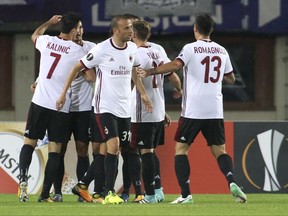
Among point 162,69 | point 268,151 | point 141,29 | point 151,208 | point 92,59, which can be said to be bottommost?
point 151,208

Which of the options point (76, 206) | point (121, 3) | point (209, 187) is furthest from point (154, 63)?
point (121, 3)

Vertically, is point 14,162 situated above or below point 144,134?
below

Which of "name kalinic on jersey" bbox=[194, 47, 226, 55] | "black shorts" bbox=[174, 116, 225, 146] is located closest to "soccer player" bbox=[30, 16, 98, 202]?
"black shorts" bbox=[174, 116, 225, 146]

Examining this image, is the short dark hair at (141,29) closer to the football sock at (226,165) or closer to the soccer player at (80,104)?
the soccer player at (80,104)

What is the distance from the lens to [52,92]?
48.2 ft

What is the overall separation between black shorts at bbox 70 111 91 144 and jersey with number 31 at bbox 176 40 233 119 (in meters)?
1.15

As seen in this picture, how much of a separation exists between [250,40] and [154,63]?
28.0ft

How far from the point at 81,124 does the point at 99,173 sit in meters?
0.70

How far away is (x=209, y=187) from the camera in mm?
17469

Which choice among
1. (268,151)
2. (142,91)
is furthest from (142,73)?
(268,151)

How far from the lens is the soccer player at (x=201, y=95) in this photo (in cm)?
1440

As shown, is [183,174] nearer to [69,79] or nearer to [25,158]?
[69,79]

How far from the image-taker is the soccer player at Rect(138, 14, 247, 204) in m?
14.4

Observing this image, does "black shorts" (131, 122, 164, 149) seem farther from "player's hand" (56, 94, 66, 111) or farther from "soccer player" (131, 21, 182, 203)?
"player's hand" (56, 94, 66, 111)
